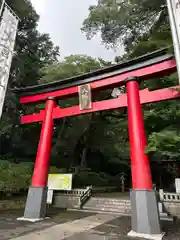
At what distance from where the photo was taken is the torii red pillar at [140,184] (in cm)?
557

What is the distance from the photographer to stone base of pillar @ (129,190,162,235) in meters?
5.51

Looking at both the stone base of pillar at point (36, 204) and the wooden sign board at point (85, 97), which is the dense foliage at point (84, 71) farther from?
the stone base of pillar at point (36, 204)

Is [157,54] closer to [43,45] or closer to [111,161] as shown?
[43,45]

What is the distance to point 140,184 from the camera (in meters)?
6.00

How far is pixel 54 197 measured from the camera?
11.7 meters

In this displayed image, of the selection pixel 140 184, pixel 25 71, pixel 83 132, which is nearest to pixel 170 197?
pixel 140 184

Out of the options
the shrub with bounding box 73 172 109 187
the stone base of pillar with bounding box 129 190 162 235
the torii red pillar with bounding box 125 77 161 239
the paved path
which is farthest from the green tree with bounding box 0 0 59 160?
the stone base of pillar with bounding box 129 190 162 235

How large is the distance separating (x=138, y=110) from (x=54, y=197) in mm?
7838

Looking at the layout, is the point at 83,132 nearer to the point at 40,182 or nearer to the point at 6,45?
the point at 40,182

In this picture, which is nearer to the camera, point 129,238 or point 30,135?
point 129,238

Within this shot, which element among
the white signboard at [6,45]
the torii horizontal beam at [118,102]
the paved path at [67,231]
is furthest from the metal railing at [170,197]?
the white signboard at [6,45]

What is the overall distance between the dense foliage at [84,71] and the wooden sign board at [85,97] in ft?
7.83

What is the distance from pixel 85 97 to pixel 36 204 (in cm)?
460

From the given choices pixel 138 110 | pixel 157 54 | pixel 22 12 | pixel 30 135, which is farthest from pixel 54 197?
pixel 22 12
